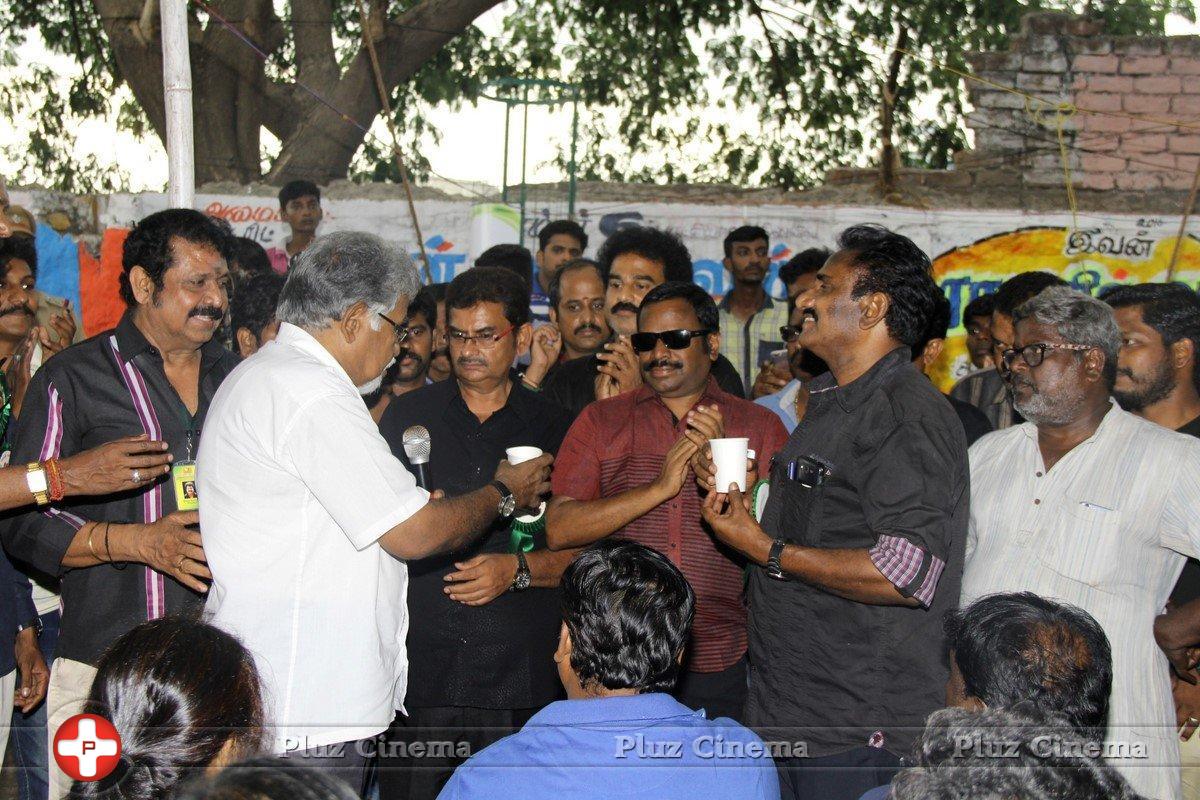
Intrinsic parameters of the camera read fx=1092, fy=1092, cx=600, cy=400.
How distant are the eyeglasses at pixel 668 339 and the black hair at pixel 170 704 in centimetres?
253

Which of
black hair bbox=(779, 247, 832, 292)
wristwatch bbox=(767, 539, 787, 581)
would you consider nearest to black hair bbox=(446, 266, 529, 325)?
wristwatch bbox=(767, 539, 787, 581)

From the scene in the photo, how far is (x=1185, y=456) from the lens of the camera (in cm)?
352

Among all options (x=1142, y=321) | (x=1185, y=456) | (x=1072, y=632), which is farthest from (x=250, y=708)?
(x=1142, y=321)

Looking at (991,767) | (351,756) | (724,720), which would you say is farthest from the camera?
(351,756)

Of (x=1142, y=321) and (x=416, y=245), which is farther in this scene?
(x=416, y=245)

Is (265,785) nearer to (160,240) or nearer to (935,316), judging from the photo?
(160,240)

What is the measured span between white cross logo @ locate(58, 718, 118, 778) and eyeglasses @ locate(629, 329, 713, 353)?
2873mm

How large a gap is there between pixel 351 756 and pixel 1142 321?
3.46m

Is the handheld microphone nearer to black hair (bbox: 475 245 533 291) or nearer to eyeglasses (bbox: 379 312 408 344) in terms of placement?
eyeglasses (bbox: 379 312 408 344)

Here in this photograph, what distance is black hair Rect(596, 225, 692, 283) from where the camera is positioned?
582 cm

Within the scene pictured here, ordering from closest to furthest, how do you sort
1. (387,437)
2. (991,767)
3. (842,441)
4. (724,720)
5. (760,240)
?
(991,767), (724,720), (842,441), (387,437), (760,240)

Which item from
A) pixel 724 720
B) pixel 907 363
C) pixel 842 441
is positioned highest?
pixel 907 363

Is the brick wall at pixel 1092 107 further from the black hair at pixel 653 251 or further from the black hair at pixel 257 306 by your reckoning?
the black hair at pixel 257 306

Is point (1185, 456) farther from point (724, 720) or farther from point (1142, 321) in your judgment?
point (724, 720)
